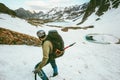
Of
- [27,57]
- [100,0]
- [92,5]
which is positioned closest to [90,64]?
[27,57]

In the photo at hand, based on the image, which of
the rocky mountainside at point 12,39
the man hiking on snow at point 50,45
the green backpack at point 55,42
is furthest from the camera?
the rocky mountainside at point 12,39

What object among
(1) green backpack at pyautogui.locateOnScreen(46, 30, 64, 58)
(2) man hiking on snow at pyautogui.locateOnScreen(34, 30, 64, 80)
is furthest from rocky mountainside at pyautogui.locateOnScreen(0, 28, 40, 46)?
(1) green backpack at pyautogui.locateOnScreen(46, 30, 64, 58)

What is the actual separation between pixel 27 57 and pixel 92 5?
58.6 metres

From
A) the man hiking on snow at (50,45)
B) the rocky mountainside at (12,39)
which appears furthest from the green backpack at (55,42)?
the rocky mountainside at (12,39)

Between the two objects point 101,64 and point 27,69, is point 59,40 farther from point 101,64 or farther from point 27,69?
point 101,64

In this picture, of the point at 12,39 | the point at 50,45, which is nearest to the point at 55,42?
the point at 50,45

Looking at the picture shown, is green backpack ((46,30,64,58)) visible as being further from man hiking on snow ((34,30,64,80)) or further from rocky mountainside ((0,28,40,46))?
rocky mountainside ((0,28,40,46))

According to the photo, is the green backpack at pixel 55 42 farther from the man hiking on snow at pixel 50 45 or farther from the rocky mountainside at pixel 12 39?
the rocky mountainside at pixel 12 39

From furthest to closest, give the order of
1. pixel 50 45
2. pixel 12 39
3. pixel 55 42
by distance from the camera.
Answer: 1. pixel 12 39
2. pixel 55 42
3. pixel 50 45

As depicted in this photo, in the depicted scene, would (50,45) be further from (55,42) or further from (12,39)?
(12,39)

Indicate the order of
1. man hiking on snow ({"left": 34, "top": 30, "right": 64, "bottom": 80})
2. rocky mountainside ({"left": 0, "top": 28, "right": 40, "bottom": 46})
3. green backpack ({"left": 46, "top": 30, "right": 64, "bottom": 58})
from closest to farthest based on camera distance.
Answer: man hiking on snow ({"left": 34, "top": 30, "right": 64, "bottom": 80}), green backpack ({"left": 46, "top": 30, "right": 64, "bottom": 58}), rocky mountainside ({"left": 0, "top": 28, "right": 40, "bottom": 46})

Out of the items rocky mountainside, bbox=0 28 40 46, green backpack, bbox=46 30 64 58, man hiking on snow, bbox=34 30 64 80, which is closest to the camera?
man hiking on snow, bbox=34 30 64 80

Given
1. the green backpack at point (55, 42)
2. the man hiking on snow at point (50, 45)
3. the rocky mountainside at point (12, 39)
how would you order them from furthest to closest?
the rocky mountainside at point (12, 39)
the green backpack at point (55, 42)
the man hiking on snow at point (50, 45)

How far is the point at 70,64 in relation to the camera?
12375 mm
